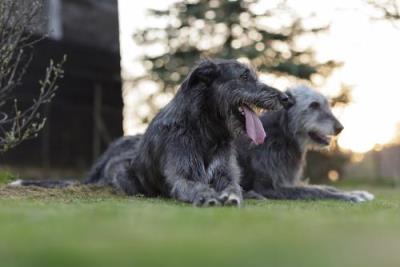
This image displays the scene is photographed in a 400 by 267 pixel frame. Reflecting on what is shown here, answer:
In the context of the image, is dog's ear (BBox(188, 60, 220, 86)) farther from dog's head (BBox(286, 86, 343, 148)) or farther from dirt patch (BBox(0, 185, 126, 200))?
dog's head (BBox(286, 86, 343, 148))

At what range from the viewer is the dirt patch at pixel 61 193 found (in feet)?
20.9

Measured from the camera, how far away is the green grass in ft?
8.22

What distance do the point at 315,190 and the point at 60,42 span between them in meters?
→ 9.91

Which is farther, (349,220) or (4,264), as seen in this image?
(349,220)

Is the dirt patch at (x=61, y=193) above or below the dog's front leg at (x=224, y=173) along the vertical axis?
below

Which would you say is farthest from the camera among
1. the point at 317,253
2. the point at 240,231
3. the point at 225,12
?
the point at 225,12

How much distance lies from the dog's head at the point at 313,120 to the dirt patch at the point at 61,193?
2458 millimetres

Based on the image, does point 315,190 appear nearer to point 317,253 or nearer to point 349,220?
point 349,220

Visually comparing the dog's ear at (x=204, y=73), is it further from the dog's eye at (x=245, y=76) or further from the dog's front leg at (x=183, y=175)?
the dog's front leg at (x=183, y=175)

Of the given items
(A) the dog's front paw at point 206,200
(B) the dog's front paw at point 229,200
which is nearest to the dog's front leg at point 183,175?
(A) the dog's front paw at point 206,200

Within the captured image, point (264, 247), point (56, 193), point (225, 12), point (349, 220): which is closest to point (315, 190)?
point (56, 193)

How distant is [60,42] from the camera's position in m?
16.0

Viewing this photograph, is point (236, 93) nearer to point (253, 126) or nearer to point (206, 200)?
point (253, 126)

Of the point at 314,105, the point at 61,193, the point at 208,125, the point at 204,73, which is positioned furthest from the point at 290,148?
the point at 61,193
